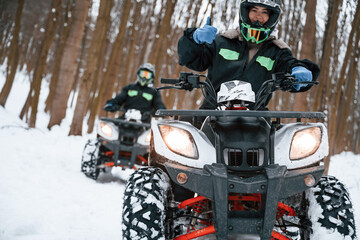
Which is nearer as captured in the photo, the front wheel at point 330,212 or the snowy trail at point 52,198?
the front wheel at point 330,212

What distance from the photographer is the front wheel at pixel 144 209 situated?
202 cm

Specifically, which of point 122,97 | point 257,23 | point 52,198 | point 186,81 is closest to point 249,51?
point 257,23

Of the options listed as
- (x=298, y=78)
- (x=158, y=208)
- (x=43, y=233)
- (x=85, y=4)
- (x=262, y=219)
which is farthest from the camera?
(x=85, y=4)

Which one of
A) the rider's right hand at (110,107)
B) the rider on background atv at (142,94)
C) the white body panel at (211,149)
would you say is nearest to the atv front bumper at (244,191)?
the white body panel at (211,149)

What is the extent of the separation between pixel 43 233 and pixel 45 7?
20149 mm

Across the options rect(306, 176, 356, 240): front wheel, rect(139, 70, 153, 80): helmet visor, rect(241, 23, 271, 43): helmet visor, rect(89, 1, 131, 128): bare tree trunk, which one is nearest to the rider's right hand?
rect(139, 70, 153, 80): helmet visor

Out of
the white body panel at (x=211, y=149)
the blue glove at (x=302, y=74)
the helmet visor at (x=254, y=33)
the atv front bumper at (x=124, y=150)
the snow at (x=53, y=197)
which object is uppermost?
the helmet visor at (x=254, y=33)

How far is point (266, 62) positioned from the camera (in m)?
2.97

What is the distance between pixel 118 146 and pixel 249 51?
3.67 m

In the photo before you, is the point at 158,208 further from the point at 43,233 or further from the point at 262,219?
the point at 43,233

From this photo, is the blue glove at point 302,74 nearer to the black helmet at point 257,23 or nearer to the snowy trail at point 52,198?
the black helmet at point 257,23

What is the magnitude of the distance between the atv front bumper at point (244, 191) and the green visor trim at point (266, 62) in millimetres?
1251

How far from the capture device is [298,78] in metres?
2.66

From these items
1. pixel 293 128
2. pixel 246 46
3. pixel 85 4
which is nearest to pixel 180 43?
pixel 246 46
